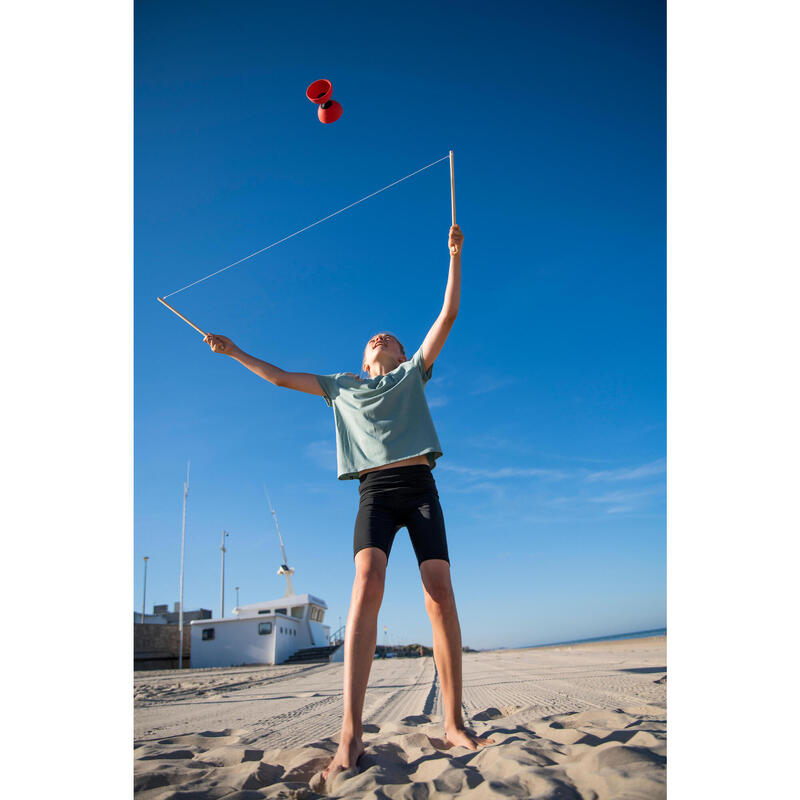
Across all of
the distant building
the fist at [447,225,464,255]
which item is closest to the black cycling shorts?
the fist at [447,225,464,255]

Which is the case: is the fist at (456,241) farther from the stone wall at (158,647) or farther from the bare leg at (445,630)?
the stone wall at (158,647)

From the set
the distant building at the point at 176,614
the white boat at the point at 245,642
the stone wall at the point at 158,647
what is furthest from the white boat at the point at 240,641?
the distant building at the point at 176,614

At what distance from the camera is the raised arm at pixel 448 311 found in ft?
6.92

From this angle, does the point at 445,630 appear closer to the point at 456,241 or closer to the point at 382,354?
the point at 382,354

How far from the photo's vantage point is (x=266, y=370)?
2203mm

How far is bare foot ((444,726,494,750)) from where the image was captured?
165 cm

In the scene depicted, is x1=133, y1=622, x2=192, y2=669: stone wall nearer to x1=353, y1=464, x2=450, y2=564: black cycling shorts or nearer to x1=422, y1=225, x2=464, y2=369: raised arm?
x1=353, y1=464, x2=450, y2=564: black cycling shorts

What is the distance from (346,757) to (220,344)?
152 cm

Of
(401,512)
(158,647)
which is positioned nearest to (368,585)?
(401,512)

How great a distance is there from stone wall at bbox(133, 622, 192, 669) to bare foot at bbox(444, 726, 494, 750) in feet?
64.6

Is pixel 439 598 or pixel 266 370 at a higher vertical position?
pixel 266 370

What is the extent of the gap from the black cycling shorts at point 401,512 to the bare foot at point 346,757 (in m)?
0.55
